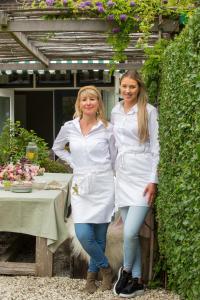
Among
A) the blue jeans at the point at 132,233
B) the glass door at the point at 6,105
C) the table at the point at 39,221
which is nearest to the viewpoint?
the blue jeans at the point at 132,233

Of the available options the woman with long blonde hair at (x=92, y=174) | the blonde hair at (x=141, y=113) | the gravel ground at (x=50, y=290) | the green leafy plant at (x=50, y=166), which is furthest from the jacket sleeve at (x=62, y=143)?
the green leafy plant at (x=50, y=166)

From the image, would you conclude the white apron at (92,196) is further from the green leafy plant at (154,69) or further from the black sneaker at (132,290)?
the green leafy plant at (154,69)

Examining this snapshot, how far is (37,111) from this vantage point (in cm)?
1811

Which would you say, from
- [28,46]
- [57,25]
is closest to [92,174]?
[57,25]

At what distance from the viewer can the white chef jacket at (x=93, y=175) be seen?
15.4ft

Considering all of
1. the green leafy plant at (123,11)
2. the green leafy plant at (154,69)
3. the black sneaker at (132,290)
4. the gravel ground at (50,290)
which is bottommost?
the gravel ground at (50,290)

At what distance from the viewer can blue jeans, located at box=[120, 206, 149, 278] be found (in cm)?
454

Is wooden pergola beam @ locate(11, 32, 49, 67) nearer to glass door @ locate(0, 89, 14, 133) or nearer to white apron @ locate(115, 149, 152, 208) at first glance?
white apron @ locate(115, 149, 152, 208)

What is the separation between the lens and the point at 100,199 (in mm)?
4727

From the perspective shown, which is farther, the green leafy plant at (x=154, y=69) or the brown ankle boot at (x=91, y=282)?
the green leafy plant at (x=154, y=69)

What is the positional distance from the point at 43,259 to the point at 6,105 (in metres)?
10.1

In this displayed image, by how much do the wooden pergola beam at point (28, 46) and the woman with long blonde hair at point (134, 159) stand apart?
2603mm

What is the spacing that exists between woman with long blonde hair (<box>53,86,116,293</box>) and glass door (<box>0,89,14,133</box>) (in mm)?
10152

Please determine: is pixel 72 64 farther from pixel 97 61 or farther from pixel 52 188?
pixel 52 188
